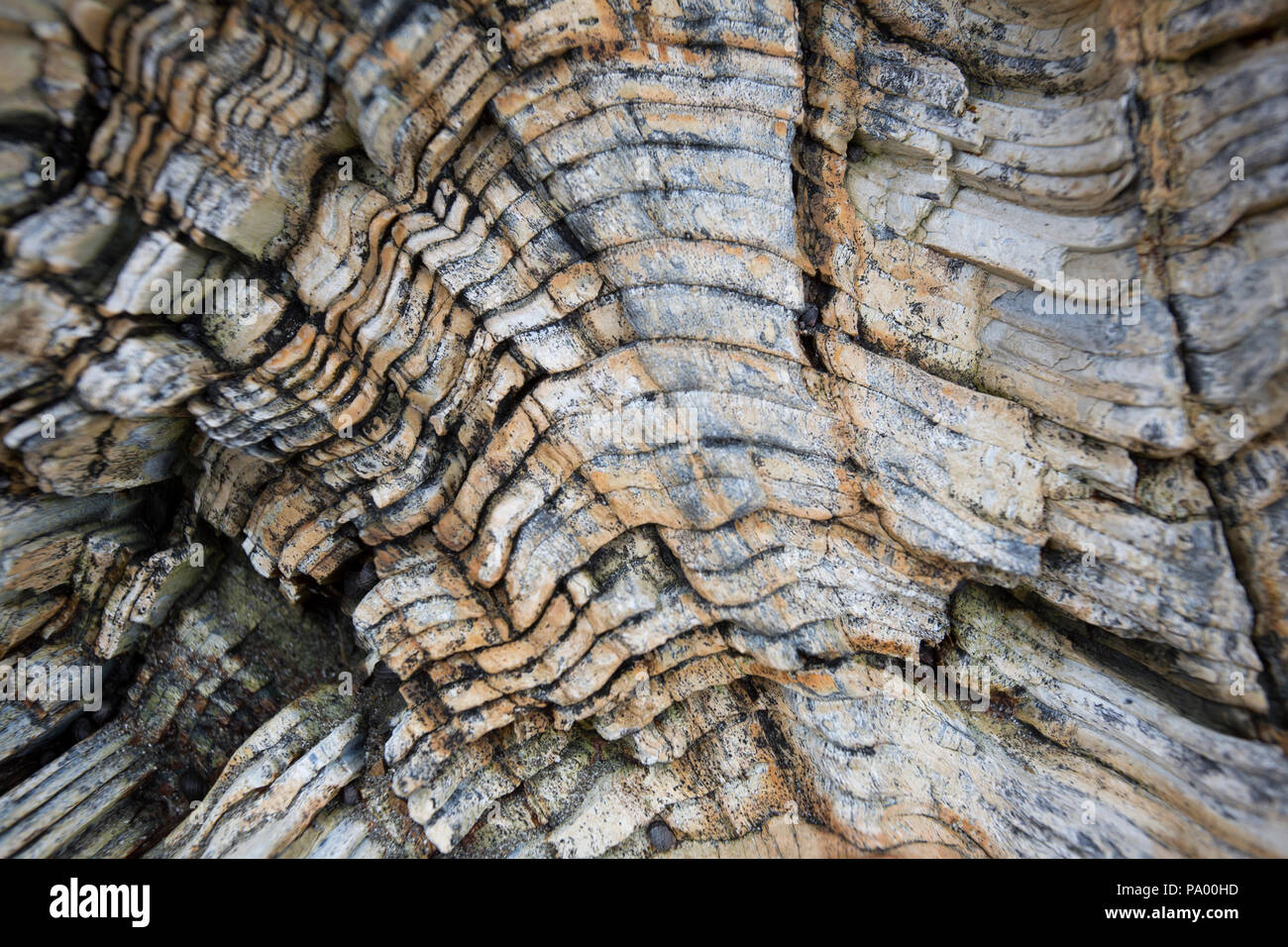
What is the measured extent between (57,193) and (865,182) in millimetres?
5728

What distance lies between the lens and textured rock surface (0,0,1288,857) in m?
4.66

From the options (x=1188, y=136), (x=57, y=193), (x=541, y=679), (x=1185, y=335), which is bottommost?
(x=541, y=679)

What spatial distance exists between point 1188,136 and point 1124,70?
0.61 meters

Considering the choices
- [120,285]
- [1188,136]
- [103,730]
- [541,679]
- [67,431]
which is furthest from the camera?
[103,730]

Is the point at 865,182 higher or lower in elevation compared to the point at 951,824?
higher

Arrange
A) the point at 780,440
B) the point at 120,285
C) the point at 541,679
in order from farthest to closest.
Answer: the point at 541,679, the point at 780,440, the point at 120,285

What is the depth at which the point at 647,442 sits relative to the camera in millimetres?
5715

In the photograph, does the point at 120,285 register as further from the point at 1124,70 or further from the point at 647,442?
the point at 1124,70

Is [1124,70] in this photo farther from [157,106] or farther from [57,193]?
[57,193]

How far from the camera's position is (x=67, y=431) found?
5.26 metres

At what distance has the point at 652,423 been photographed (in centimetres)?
567

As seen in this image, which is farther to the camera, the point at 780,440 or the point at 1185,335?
the point at 780,440

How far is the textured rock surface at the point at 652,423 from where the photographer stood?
4.66m

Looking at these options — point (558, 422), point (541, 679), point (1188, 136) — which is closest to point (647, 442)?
point (558, 422)
